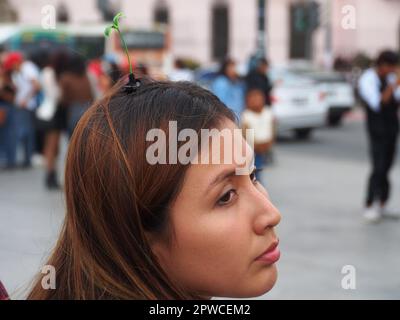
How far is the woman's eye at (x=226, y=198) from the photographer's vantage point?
4.80 ft

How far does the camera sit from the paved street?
536 cm

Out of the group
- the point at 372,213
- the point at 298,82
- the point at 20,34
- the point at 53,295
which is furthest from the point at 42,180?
the point at 20,34

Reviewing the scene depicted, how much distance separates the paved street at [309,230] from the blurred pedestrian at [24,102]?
2.16 feet

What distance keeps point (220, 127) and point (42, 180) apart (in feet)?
30.5

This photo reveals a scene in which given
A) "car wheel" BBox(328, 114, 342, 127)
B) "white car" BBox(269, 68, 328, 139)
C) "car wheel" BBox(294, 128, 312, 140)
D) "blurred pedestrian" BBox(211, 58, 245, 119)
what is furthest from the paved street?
"car wheel" BBox(328, 114, 342, 127)

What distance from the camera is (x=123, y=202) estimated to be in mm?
1458

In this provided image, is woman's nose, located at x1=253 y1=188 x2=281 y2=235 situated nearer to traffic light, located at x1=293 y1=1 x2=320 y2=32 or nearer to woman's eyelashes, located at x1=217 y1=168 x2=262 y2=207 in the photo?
woman's eyelashes, located at x1=217 y1=168 x2=262 y2=207

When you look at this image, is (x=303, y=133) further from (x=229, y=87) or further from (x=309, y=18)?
(x=229, y=87)

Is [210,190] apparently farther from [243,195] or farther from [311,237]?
[311,237]

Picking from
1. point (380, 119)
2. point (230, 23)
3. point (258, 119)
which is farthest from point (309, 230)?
point (230, 23)

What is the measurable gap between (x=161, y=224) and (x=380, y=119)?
665 centimetres

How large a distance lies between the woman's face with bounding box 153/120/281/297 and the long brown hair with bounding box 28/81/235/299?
2 cm

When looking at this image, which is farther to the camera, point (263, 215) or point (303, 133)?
point (303, 133)

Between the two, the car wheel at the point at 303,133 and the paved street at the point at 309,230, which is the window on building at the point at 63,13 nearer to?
the car wheel at the point at 303,133
